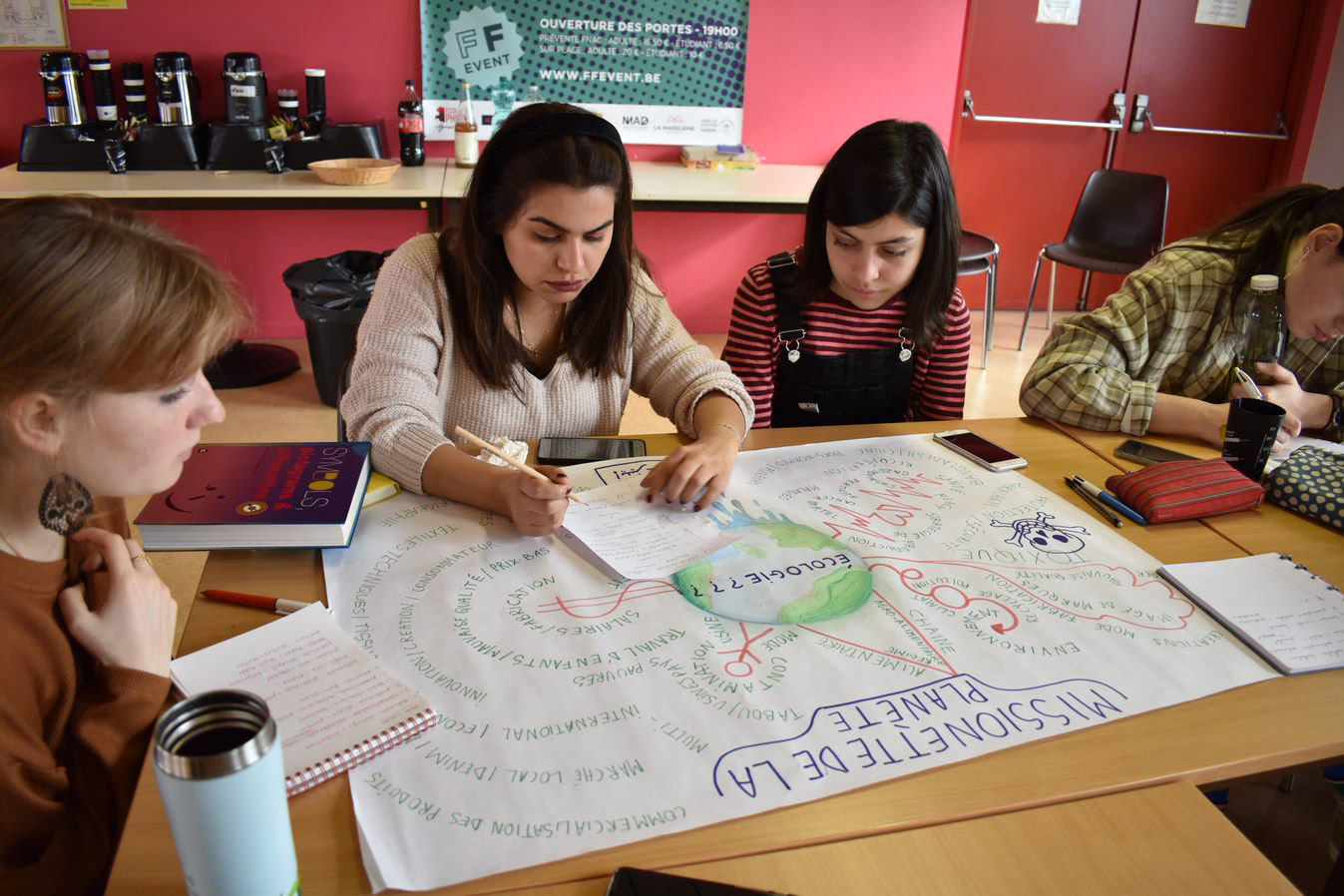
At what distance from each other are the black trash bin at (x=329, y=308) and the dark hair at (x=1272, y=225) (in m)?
2.40

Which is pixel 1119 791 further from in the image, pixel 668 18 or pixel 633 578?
pixel 668 18

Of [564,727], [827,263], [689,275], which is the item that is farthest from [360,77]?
[564,727]

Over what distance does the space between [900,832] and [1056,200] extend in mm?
4496

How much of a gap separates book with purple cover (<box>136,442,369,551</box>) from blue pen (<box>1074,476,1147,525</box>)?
0.98 m

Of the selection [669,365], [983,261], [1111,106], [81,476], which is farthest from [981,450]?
[1111,106]

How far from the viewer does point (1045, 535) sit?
121 centimetres

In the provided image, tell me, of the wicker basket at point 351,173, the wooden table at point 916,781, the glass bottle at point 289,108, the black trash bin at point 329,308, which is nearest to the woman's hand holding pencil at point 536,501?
the wooden table at point 916,781

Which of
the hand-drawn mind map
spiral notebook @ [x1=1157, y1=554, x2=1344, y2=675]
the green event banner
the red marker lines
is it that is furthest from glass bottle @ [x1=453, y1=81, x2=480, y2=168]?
spiral notebook @ [x1=1157, y1=554, x2=1344, y2=675]

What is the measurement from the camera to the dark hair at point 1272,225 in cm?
161

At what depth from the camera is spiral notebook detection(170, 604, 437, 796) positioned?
77 cm

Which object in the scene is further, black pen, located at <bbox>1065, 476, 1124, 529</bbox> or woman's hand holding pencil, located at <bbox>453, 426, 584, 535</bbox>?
black pen, located at <bbox>1065, 476, 1124, 529</bbox>

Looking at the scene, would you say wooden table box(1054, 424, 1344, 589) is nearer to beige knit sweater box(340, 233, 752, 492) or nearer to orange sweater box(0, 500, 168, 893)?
beige knit sweater box(340, 233, 752, 492)

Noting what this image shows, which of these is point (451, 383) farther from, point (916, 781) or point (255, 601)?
point (916, 781)

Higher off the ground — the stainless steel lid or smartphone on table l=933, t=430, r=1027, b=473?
the stainless steel lid
